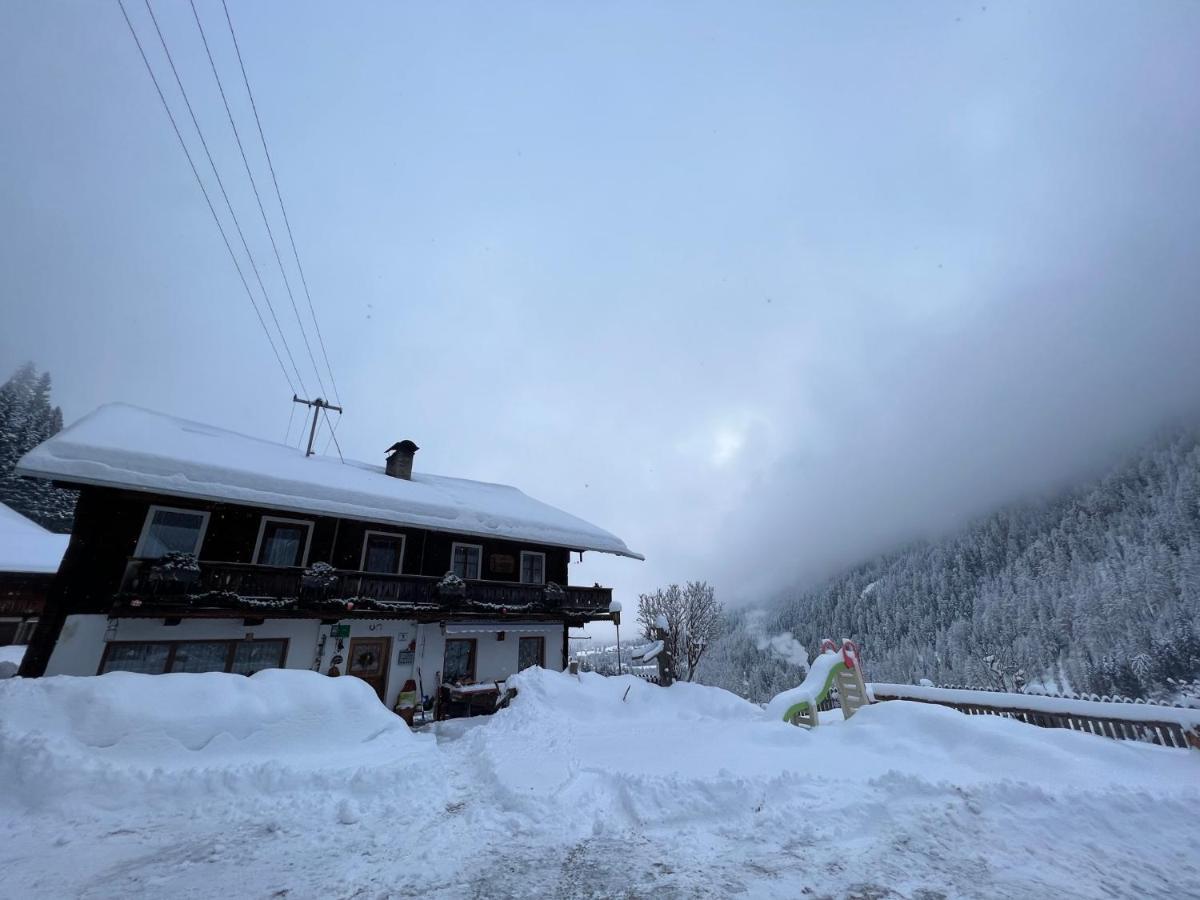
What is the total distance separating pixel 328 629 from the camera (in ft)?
49.1

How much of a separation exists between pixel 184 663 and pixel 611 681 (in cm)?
1204

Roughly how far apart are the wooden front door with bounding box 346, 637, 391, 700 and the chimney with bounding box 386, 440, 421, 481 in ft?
25.3

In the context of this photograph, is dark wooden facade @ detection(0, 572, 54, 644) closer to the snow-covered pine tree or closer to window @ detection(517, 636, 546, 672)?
window @ detection(517, 636, 546, 672)

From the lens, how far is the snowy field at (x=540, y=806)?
4914 mm

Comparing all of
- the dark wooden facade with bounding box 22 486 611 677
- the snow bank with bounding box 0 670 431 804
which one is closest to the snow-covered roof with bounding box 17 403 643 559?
the dark wooden facade with bounding box 22 486 611 677

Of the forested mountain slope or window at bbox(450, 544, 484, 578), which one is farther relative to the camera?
the forested mountain slope

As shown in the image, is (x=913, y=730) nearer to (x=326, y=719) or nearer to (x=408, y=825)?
(x=408, y=825)

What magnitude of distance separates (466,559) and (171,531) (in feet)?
30.0

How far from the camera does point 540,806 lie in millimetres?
6887

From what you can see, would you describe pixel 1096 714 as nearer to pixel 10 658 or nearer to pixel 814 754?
pixel 814 754

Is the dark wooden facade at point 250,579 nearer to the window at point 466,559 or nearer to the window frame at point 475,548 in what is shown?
the window frame at point 475,548

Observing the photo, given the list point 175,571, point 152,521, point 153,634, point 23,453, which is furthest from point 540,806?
point 23,453

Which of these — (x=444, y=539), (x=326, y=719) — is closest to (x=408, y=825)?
(x=326, y=719)

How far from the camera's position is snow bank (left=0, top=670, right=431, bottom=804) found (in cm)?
655
